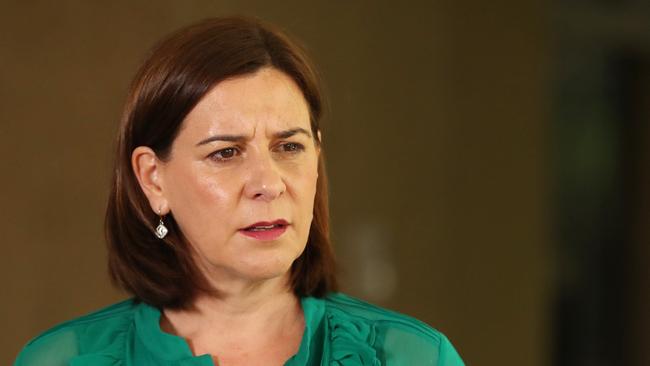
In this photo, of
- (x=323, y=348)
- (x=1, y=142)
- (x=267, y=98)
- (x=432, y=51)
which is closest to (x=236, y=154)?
(x=267, y=98)

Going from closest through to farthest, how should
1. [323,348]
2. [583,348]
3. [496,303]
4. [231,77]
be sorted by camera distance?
[231,77], [323,348], [496,303], [583,348]

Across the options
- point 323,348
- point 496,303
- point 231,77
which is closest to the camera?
point 231,77

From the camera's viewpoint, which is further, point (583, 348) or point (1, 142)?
point (583, 348)

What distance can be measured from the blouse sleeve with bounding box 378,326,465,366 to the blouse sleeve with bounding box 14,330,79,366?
0.56 metres

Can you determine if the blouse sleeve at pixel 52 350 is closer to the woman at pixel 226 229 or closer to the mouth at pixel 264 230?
the woman at pixel 226 229

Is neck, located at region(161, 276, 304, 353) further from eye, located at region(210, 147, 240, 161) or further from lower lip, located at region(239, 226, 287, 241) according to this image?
eye, located at region(210, 147, 240, 161)

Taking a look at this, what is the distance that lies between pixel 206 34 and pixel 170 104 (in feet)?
0.44

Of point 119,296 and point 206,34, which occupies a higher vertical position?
point 206,34

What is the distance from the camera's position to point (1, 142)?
2.78 m

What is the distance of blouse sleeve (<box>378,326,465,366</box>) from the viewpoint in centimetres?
A: 175

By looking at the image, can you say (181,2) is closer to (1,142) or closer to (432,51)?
(1,142)

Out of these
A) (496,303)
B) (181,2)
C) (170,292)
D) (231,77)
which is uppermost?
(181,2)

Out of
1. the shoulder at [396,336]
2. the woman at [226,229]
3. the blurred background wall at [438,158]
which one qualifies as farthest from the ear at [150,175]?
the blurred background wall at [438,158]

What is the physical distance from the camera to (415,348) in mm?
1761
